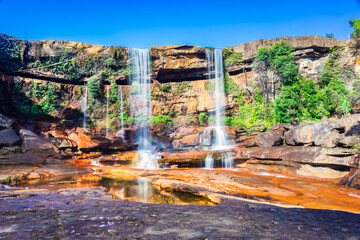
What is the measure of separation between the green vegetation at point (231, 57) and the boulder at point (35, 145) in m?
22.4

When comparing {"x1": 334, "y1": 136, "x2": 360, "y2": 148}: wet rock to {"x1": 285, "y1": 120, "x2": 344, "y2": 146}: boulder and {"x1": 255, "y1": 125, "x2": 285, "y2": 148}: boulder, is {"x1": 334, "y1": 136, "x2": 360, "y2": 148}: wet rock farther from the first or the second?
{"x1": 255, "y1": 125, "x2": 285, "y2": 148}: boulder

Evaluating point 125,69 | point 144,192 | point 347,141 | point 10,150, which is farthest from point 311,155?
point 125,69

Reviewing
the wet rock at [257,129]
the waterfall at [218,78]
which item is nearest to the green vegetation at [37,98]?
the waterfall at [218,78]

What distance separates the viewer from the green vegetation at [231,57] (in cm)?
2795

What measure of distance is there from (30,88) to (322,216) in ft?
90.4

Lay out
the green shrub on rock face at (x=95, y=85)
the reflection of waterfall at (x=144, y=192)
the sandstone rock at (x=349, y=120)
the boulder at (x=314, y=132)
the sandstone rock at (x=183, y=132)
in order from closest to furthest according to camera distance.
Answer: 1. the reflection of waterfall at (x=144, y=192)
2. the sandstone rock at (x=349, y=120)
3. the boulder at (x=314, y=132)
4. the sandstone rock at (x=183, y=132)
5. the green shrub on rock face at (x=95, y=85)

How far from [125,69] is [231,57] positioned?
1400 centimetres

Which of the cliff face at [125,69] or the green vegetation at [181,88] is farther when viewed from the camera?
the green vegetation at [181,88]

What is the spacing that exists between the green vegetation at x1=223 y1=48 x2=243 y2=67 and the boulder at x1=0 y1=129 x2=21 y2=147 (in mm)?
24091

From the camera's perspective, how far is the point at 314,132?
1365 cm

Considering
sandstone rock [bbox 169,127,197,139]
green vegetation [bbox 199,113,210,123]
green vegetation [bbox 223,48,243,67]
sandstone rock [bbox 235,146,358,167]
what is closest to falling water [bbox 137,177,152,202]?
sandstone rock [bbox 235,146,358,167]

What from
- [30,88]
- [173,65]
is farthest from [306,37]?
[30,88]

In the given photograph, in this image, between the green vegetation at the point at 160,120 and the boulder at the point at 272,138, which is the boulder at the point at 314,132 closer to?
the boulder at the point at 272,138

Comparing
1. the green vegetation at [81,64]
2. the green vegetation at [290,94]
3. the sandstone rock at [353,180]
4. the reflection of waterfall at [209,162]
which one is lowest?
the reflection of waterfall at [209,162]
